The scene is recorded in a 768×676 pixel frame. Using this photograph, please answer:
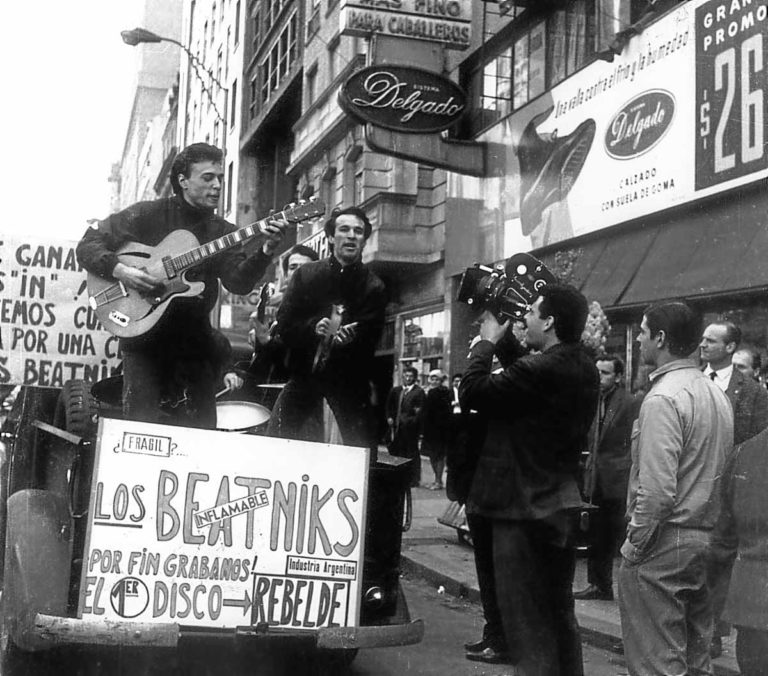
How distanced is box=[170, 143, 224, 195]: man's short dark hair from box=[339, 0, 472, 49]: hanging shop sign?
1123 cm

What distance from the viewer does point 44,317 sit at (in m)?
6.22

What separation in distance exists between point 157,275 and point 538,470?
2026 millimetres

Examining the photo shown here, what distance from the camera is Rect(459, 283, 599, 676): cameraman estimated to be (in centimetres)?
448

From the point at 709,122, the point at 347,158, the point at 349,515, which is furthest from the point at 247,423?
the point at 347,158

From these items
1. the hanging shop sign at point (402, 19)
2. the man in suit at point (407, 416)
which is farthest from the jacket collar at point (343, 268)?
the hanging shop sign at point (402, 19)

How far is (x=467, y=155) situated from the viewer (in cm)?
1739

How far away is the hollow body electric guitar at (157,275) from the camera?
510 centimetres

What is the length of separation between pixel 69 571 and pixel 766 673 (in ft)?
9.38

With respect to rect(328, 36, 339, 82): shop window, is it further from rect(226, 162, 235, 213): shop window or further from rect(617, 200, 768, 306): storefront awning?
rect(617, 200, 768, 306): storefront awning

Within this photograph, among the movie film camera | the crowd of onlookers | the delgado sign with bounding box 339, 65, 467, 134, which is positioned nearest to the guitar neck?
the movie film camera

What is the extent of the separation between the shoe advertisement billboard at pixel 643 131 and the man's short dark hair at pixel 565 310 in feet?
20.0

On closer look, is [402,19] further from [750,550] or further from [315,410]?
[750,550]

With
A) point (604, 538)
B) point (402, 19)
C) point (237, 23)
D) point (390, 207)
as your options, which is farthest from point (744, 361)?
point (237, 23)

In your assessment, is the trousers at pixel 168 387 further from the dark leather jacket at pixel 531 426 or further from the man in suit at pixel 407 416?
the man in suit at pixel 407 416
